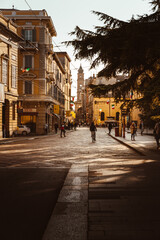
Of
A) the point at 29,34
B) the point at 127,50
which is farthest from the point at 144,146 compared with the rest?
the point at 29,34

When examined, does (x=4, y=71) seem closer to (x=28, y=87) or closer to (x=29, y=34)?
(x=28, y=87)

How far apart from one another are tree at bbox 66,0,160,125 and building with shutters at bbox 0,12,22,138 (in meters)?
17.7

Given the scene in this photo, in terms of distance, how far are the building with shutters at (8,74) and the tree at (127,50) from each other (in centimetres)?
1770

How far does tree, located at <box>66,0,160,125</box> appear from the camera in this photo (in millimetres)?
6703

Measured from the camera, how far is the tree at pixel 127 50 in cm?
670

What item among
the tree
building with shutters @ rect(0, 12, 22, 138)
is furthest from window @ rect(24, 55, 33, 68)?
the tree

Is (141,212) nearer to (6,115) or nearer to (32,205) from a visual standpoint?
(32,205)

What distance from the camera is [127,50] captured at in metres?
6.73

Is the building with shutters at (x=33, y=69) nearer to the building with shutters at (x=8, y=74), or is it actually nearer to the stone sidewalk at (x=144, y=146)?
the building with shutters at (x=8, y=74)

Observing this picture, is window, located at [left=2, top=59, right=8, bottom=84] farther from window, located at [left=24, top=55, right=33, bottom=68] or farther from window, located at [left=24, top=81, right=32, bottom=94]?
window, located at [left=24, top=55, right=33, bottom=68]

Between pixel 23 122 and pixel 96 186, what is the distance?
3320 cm

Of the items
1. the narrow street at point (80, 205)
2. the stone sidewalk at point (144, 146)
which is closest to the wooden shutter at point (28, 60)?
the stone sidewalk at point (144, 146)

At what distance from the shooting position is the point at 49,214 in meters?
4.30

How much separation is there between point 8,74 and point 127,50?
22.0m
